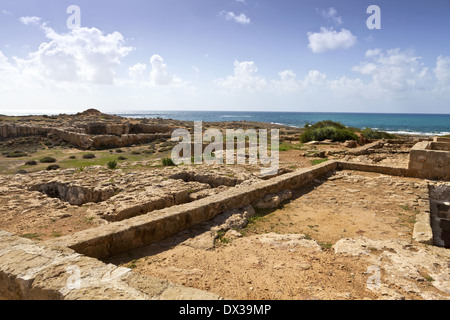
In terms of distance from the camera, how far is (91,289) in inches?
95.8

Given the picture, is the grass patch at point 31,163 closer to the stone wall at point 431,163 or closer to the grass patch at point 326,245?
the grass patch at point 326,245

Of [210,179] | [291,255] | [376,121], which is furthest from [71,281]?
[376,121]

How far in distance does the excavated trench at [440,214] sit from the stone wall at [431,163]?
0.85 meters

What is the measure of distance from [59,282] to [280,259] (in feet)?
8.78

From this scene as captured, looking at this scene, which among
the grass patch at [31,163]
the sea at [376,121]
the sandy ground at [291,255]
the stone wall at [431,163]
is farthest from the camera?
the sea at [376,121]

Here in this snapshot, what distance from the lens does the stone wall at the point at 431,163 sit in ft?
28.3

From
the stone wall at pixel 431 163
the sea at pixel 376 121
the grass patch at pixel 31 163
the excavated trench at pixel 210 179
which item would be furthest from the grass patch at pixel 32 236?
the sea at pixel 376 121

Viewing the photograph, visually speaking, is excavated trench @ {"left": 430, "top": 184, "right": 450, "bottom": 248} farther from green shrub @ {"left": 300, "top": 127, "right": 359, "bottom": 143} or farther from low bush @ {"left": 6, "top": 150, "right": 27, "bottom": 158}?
low bush @ {"left": 6, "top": 150, "right": 27, "bottom": 158}

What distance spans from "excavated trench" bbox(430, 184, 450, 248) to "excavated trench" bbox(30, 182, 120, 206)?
745 centimetres

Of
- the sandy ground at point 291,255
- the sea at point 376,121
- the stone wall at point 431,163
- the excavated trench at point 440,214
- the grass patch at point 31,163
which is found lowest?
the excavated trench at point 440,214

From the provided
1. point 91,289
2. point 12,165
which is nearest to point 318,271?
point 91,289

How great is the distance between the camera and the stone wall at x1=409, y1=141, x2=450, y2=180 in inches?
339

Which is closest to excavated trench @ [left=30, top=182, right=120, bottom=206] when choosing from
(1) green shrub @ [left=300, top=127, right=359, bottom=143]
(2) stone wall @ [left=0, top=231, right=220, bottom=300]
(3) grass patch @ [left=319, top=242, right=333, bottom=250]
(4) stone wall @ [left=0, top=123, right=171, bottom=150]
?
(2) stone wall @ [left=0, top=231, right=220, bottom=300]

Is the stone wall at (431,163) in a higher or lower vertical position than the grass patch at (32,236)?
higher
